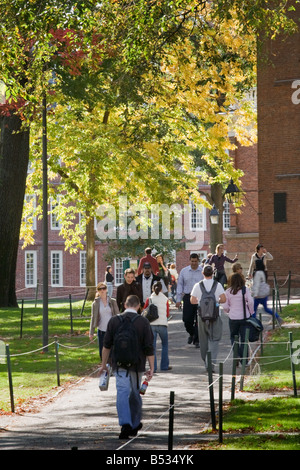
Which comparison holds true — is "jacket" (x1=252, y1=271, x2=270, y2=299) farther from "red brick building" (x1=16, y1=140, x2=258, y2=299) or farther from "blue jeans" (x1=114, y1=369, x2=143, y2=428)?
"red brick building" (x1=16, y1=140, x2=258, y2=299)

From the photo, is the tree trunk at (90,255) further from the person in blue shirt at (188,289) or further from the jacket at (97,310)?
the jacket at (97,310)

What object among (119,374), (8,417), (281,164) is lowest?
(8,417)

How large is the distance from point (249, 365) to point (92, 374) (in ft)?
9.65

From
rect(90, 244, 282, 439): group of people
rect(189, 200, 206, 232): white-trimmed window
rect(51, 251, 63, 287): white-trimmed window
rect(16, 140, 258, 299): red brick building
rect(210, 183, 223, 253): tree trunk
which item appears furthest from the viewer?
rect(189, 200, 206, 232): white-trimmed window

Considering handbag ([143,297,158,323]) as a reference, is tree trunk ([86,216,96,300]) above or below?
above

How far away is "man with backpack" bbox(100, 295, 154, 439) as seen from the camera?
34.8 ft

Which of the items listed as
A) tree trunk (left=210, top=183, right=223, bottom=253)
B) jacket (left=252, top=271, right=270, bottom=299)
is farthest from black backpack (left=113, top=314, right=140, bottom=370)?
tree trunk (left=210, top=183, right=223, bottom=253)

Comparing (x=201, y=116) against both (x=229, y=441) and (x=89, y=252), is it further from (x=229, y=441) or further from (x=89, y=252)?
(x=229, y=441)

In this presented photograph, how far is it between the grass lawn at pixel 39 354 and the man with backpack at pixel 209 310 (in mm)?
2619

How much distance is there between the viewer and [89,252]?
129ft

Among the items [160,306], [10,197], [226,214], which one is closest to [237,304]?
[160,306]

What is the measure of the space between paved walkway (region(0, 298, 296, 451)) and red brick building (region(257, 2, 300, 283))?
16473mm

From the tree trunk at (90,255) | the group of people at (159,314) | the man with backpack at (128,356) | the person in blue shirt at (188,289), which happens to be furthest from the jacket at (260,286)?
the tree trunk at (90,255)
